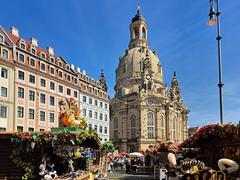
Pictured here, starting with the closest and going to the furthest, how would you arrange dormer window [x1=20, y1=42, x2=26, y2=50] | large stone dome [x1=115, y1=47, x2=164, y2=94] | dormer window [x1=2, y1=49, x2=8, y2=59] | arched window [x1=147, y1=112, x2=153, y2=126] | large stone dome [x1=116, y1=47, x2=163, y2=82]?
1. dormer window [x1=2, y1=49, x2=8, y2=59]
2. dormer window [x1=20, y1=42, x2=26, y2=50]
3. arched window [x1=147, y1=112, x2=153, y2=126]
4. large stone dome [x1=115, y1=47, x2=164, y2=94]
5. large stone dome [x1=116, y1=47, x2=163, y2=82]

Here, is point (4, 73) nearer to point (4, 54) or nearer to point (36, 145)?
point (4, 54)

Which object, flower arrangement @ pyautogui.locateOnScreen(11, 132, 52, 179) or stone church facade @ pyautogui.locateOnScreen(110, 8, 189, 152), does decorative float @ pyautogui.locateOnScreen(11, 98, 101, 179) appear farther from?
stone church facade @ pyautogui.locateOnScreen(110, 8, 189, 152)

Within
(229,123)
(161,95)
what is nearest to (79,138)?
(229,123)

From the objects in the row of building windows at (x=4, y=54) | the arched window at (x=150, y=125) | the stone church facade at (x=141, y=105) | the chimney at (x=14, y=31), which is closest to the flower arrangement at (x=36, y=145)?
the row of building windows at (x=4, y=54)

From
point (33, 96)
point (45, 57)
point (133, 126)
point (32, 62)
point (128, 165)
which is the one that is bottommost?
point (128, 165)

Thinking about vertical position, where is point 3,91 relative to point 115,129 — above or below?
above

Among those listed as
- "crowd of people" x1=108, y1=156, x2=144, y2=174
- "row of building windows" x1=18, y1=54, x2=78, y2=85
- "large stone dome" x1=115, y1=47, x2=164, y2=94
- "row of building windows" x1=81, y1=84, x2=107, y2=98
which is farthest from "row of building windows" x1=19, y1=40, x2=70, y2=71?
"large stone dome" x1=115, y1=47, x2=164, y2=94

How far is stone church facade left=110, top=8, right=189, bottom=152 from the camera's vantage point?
95.1 m

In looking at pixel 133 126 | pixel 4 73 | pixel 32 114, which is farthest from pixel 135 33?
pixel 4 73

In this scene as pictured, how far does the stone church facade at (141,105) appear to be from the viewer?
312 feet

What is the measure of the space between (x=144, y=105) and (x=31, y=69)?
56.7 metres

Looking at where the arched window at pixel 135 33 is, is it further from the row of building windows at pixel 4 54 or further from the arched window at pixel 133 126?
the row of building windows at pixel 4 54

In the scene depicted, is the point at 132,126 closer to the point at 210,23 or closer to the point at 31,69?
the point at 31,69

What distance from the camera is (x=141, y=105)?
94.8 m
